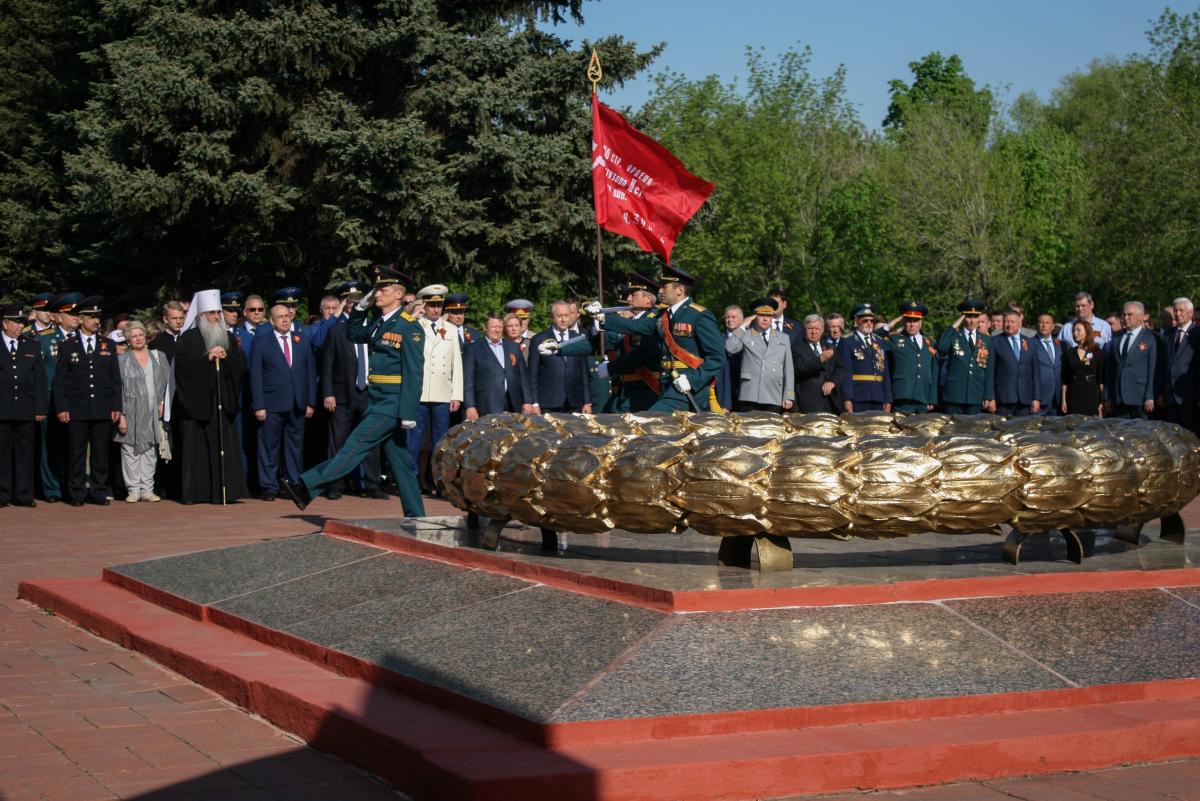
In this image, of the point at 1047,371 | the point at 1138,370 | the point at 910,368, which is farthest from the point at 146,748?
the point at 1138,370

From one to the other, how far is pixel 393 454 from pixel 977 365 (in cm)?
951

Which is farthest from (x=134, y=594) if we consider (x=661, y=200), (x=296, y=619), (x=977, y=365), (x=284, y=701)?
(x=977, y=365)

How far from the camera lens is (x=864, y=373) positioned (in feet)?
57.0

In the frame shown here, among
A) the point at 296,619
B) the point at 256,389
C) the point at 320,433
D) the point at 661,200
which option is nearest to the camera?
the point at 296,619

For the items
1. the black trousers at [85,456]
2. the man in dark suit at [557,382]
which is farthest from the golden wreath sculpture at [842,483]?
the black trousers at [85,456]

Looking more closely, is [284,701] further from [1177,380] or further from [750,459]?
[1177,380]

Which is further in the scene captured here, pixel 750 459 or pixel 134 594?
pixel 134 594

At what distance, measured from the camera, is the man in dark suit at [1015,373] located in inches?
723

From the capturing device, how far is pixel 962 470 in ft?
21.1

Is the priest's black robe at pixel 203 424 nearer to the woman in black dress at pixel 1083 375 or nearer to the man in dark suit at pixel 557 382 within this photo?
the man in dark suit at pixel 557 382

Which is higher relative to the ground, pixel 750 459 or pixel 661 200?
pixel 661 200

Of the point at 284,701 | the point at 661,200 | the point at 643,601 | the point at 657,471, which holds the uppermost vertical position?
the point at 661,200

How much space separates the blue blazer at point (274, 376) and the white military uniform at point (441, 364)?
1.49m

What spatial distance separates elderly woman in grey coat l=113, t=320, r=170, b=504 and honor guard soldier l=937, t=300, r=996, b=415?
30.9ft
